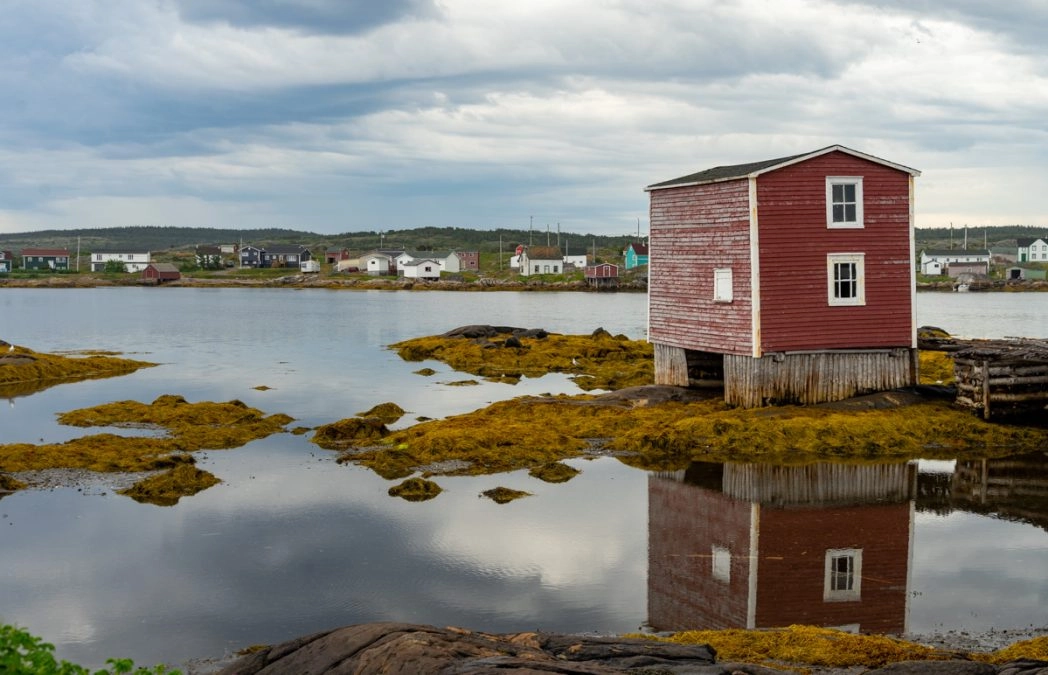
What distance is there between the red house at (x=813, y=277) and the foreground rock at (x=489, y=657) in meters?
20.9

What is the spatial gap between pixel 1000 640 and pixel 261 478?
17536 mm

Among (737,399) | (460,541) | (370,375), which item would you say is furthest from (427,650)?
(370,375)

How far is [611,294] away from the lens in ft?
530

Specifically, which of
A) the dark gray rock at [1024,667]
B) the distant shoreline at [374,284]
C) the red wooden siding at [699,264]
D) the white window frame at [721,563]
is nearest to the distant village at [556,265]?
the distant shoreline at [374,284]

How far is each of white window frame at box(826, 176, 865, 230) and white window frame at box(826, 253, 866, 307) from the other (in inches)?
35.7

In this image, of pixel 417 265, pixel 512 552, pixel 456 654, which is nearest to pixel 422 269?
pixel 417 265

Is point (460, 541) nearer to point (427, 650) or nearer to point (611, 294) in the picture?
point (427, 650)

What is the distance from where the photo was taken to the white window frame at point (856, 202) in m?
31.5

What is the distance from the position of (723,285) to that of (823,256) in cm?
316

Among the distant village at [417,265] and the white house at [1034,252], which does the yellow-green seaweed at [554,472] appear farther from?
the white house at [1034,252]

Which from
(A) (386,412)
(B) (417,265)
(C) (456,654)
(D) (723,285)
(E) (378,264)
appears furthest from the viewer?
(E) (378,264)

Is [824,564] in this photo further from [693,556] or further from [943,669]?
[943,669]

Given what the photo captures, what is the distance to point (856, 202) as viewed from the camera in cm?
3173

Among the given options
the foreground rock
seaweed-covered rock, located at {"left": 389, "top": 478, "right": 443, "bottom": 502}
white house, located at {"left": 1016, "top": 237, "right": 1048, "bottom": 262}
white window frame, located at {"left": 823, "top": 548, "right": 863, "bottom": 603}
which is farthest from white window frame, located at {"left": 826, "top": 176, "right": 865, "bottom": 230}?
white house, located at {"left": 1016, "top": 237, "right": 1048, "bottom": 262}
